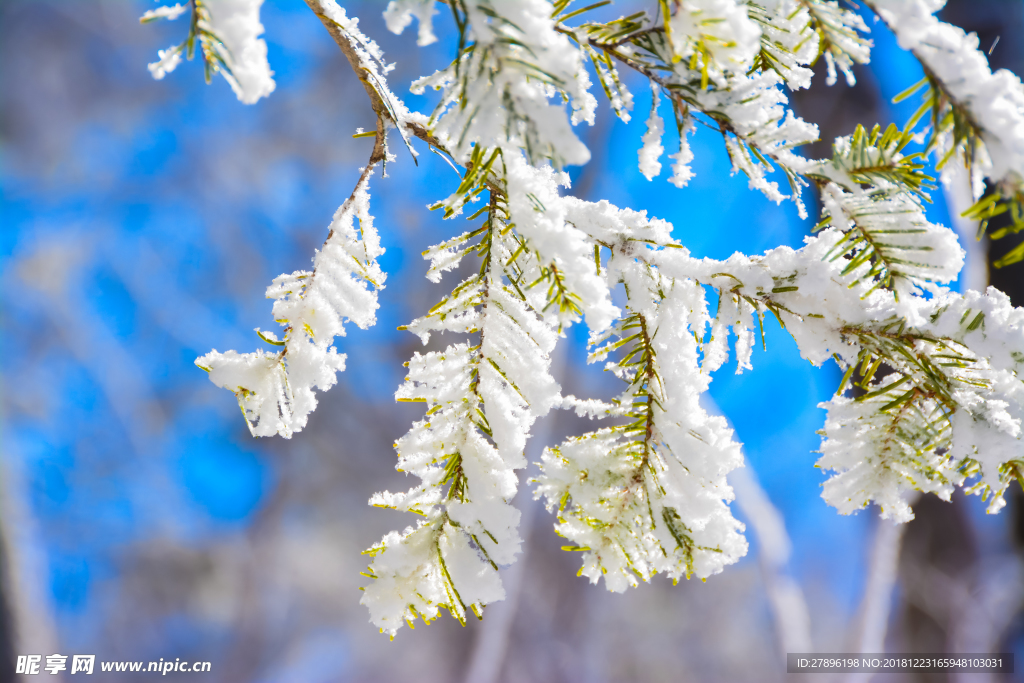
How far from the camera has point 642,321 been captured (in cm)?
32

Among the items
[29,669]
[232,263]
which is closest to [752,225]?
[232,263]

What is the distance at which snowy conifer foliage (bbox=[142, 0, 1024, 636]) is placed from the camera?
0.85 ft

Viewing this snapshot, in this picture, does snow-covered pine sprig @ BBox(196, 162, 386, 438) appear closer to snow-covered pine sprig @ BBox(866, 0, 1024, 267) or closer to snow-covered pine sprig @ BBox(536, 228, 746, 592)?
snow-covered pine sprig @ BBox(536, 228, 746, 592)

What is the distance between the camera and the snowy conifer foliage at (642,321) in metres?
0.26

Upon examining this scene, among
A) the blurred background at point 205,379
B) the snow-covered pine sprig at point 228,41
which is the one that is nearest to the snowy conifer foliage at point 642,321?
the snow-covered pine sprig at point 228,41

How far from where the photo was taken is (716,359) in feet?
1.10

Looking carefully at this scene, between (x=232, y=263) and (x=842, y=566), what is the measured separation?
231 inches

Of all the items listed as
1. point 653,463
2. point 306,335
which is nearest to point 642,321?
point 653,463

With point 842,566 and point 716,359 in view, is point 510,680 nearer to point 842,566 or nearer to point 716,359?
point 716,359

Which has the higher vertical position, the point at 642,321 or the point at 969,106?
the point at 969,106

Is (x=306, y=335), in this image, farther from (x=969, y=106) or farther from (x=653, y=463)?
(x=969, y=106)

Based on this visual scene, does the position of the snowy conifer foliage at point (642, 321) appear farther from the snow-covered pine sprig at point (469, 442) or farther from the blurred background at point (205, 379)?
the blurred background at point (205, 379)

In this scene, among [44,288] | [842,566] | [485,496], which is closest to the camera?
[485,496]

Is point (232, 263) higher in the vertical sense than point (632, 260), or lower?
Answer: lower
